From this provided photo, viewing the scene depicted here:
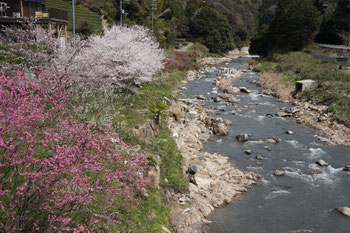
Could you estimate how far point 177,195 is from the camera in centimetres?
1189

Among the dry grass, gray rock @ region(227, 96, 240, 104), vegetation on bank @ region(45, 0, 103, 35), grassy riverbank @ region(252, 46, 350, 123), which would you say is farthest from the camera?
vegetation on bank @ region(45, 0, 103, 35)

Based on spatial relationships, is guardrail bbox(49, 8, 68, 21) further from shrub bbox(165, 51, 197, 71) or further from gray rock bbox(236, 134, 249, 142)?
gray rock bbox(236, 134, 249, 142)

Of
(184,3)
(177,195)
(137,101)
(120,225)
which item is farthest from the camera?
(184,3)

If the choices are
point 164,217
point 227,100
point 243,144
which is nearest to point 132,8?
point 227,100

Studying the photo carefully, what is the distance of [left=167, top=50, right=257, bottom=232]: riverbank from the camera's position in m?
11.0

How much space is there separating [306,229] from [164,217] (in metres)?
5.05

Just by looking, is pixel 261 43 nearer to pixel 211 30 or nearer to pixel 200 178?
pixel 211 30

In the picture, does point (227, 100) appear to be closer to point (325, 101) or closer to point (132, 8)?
point (325, 101)

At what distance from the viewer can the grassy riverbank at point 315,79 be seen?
24.8m

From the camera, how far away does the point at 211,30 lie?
7719cm

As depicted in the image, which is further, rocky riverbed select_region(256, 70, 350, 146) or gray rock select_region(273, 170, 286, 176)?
rocky riverbed select_region(256, 70, 350, 146)

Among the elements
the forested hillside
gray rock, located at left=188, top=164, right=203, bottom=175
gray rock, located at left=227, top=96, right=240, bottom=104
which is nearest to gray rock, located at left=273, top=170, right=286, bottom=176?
gray rock, located at left=188, top=164, right=203, bottom=175

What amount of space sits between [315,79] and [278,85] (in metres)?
4.12

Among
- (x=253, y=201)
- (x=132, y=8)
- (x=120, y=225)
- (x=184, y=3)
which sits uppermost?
(x=184, y=3)
